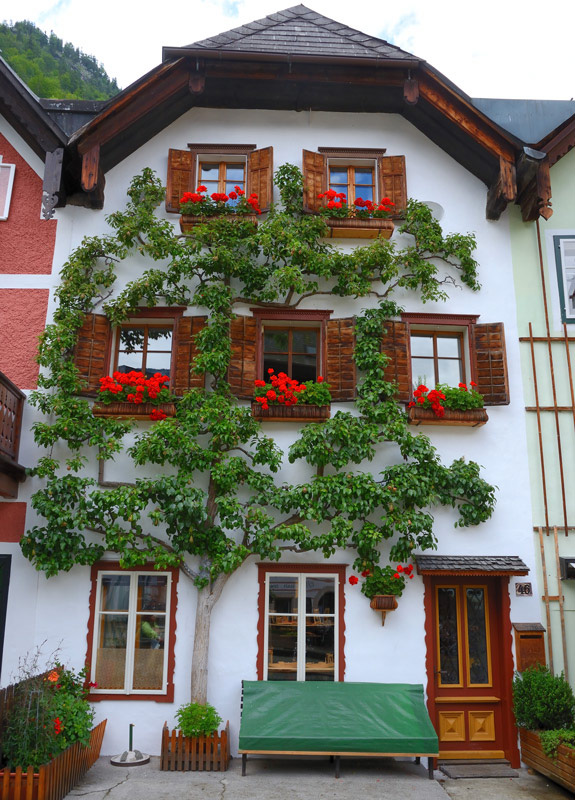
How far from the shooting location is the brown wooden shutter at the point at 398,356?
1028 centimetres

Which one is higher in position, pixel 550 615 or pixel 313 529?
pixel 313 529

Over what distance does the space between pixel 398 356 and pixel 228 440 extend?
2.66 meters

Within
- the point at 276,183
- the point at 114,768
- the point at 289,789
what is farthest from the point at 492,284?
the point at 114,768

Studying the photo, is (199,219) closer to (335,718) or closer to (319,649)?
(319,649)

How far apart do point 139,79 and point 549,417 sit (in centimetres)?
717

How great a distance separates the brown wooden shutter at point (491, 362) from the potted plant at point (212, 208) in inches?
138

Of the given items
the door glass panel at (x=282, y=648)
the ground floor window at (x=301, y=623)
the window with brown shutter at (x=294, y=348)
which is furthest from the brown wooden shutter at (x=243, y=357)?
the door glass panel at (x=282, y=648)

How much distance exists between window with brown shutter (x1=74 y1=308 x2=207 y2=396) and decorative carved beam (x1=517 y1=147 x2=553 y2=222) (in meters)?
4.83

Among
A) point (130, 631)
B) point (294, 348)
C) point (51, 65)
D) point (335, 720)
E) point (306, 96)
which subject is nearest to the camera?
point (335, 720)

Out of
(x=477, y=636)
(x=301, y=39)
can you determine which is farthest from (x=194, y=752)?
(x=301, y=39)

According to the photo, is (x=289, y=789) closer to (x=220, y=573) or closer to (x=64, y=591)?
(x=220, y=573)

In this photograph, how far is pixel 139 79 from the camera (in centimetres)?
1024

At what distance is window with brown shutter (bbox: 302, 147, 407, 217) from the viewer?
10.9 meters

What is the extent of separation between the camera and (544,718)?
8.84 m
